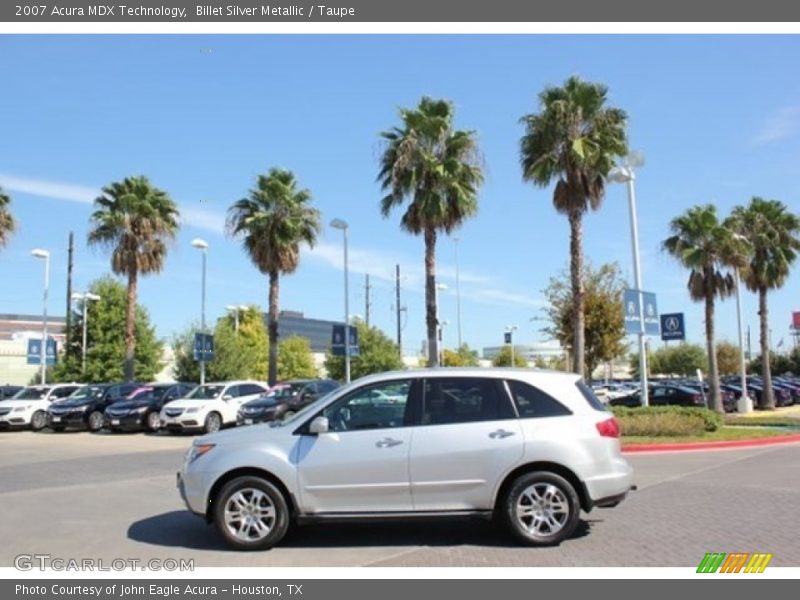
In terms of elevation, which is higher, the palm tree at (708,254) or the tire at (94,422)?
the palm tree at (708,254)

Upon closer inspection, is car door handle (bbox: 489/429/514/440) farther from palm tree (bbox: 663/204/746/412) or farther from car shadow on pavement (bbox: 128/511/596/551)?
palm tree (bbox: 663/204/746/412)

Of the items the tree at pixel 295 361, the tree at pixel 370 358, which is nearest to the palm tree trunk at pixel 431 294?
the tree at pixel 370 358

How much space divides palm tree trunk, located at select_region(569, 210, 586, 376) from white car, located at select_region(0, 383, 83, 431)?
19.4 metres

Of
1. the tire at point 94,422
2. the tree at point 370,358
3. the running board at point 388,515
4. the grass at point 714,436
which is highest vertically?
the tree at point 370,358

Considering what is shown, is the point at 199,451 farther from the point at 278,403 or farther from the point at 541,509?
the point at 278,403

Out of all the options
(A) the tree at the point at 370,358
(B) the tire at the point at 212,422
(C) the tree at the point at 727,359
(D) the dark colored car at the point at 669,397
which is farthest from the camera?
(C) the tree at the point at 727,359

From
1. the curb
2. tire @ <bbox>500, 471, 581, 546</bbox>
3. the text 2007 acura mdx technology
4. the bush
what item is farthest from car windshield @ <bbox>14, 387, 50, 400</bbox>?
tire @ <bbox>500, 471, 581, 546</bbox>

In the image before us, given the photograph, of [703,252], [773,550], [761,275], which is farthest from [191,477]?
[761,275]

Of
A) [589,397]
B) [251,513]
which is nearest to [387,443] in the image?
[251,513]

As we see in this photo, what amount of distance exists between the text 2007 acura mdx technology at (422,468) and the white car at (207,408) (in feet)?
57.4

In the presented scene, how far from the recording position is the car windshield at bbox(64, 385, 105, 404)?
1126 inches

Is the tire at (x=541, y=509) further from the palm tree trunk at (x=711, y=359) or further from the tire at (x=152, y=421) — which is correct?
the palm tree trunk at (x=711, y=359)

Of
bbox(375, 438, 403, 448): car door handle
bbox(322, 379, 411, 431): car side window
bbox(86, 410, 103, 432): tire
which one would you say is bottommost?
bbox(86, 410, 103, 432): tire

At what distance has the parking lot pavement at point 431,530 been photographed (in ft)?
23.8
